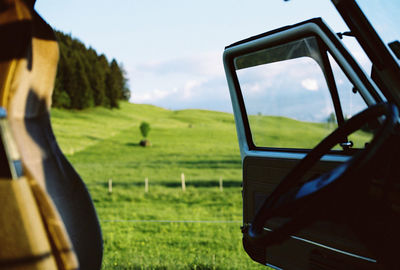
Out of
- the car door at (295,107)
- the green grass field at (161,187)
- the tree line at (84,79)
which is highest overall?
the tree line at (84,79)

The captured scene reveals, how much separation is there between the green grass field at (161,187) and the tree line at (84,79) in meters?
2.06

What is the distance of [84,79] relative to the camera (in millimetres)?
56562

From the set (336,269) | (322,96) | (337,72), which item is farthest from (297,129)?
(336,269)

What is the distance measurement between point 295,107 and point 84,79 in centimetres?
5707

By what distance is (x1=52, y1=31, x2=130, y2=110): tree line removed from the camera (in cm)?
5457

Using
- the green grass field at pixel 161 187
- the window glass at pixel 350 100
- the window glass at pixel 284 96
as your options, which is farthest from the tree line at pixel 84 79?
the window glass at pixel 350 100

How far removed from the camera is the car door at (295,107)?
2039 mm

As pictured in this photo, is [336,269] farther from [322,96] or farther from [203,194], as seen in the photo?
[203,194]

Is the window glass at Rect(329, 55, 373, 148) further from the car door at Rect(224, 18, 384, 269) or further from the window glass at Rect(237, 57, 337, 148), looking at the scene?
the window glass at Rect(237, 57, 337, 148)

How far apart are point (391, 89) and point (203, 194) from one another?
66.2 ft

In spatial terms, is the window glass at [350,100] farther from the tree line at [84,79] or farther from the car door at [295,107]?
the tree line at [84,79]

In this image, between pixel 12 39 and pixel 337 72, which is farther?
pixel 337 72

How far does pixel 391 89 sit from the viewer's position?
1.57 meters

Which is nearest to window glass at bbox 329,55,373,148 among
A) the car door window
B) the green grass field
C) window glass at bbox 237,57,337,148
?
the car door window
